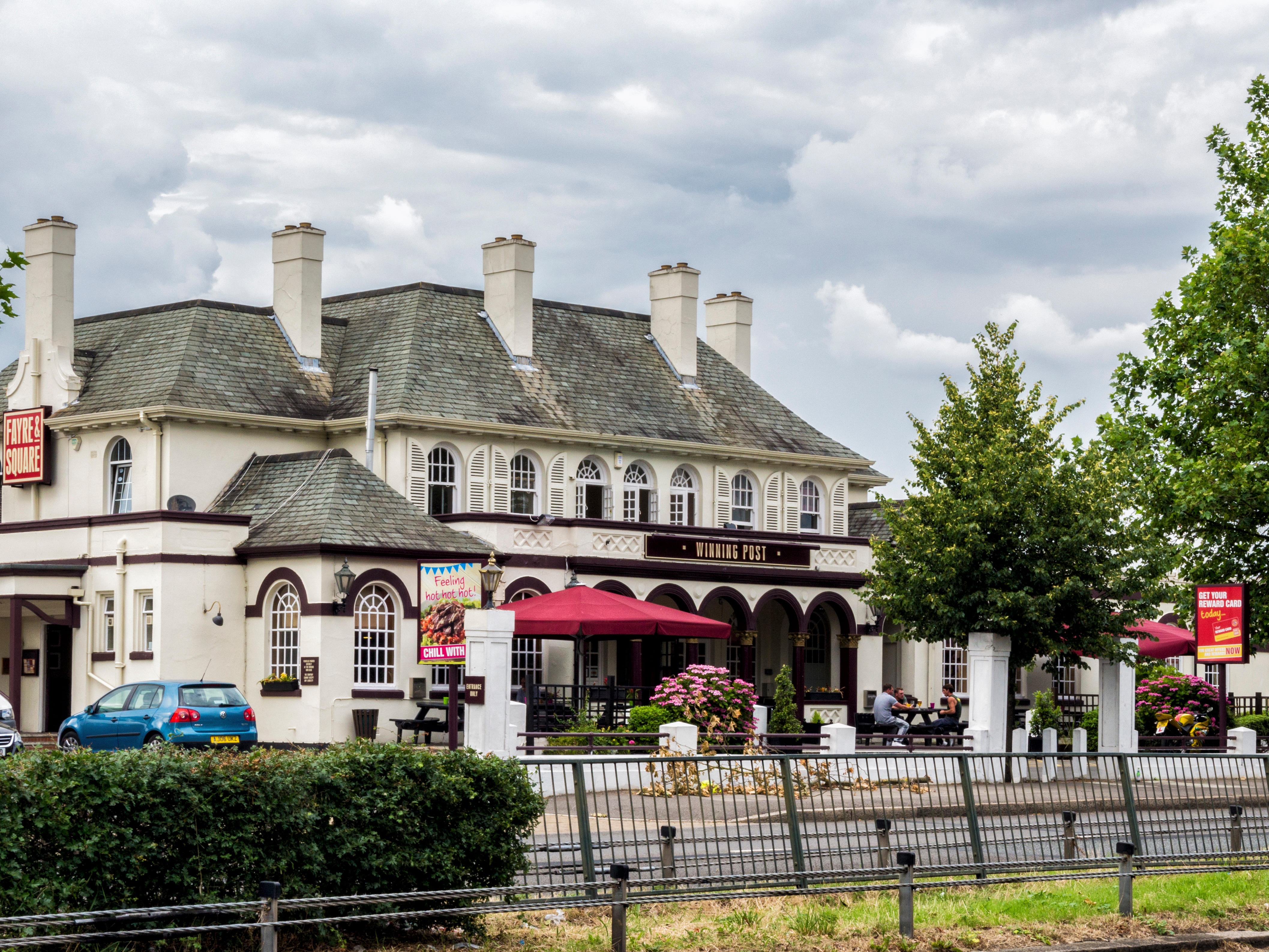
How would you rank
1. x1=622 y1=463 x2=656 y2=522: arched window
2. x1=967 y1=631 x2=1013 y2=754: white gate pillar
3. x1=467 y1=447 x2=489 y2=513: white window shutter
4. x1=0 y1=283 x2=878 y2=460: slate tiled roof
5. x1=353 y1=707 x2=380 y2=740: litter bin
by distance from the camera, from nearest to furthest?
x1=967 y1=631 x2=1013 y2=754: white gate pillar
x1=353 y1=707 x2=380 y2=740: litter bin
x1=0 y1=283 x2=878 y2=460: slate tiled roof
x1=467 y1=447 x2=489 y2=513: white window shutter
x1=622 y1=463 x2=656 y2=522: arched window

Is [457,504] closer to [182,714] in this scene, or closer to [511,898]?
[182,714]

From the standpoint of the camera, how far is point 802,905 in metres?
12.8

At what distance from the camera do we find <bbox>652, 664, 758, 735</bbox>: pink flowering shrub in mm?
28609

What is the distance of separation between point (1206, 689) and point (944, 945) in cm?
2809

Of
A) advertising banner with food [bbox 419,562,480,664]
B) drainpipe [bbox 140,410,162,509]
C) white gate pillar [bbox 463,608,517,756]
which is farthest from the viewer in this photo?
drainpipe [bbox 140,410,162,509]

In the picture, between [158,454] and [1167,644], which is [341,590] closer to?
[158,454]

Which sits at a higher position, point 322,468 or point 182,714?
point 322,468

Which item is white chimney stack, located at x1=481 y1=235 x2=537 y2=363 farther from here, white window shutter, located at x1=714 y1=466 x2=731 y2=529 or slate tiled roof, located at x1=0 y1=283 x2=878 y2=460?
white window shutter, located at x1=714 y1=466 x2=731 y2=529

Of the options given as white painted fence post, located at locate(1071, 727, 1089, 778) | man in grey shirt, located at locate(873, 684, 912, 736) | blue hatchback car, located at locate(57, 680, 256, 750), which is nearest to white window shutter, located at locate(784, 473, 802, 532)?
white painted fence post, located at locate(1071, 727, 1089, 778)

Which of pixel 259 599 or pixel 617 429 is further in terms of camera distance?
pixel 617 429

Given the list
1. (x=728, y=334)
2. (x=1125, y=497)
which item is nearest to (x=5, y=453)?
(x=728, y=334)

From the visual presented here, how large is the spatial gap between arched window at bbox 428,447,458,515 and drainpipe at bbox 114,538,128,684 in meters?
6.41

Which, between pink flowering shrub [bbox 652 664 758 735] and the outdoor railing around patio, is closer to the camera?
the outdoor railing around patio

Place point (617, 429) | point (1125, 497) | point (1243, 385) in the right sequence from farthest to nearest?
1. point (617, 429)
2. point (1243, 385)
3. point (1125, 497)
